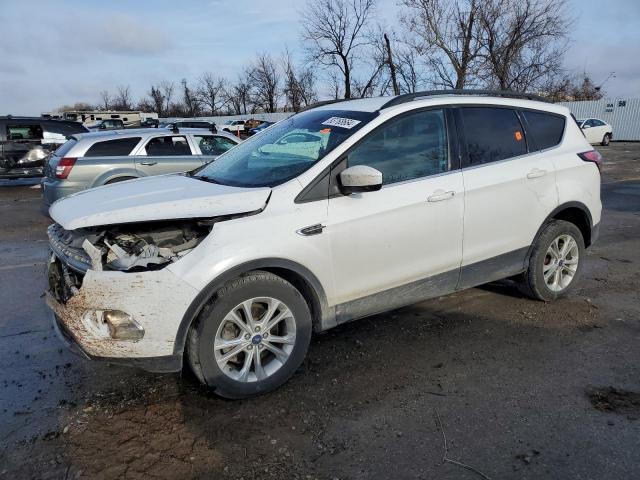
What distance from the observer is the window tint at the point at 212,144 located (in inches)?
369

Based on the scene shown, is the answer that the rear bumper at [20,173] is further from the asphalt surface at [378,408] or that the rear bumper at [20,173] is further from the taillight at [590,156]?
the taillight at [590,156]

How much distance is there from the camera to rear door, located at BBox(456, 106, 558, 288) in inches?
157

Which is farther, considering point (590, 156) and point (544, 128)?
point (590, 156)

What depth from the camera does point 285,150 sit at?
3.88m

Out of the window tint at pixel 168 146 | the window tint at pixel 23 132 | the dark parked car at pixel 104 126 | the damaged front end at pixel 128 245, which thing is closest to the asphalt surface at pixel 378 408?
the damaged front end at pixel 128 245

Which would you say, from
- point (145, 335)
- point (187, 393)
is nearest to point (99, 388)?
point (187, 393)

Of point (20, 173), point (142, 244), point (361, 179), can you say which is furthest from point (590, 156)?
point (20, 173)

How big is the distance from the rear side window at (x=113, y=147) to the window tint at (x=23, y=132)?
6313 mm

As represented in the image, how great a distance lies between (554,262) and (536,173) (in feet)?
3.04

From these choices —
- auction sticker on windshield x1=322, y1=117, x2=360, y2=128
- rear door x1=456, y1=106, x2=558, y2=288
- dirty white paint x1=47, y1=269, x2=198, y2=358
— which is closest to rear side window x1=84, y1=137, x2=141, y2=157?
auction sticker on windshield x1=322, y1=117, x2=360, y2=128

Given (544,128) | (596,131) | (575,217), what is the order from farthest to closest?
(596,131) → (575,217) → (544,128)

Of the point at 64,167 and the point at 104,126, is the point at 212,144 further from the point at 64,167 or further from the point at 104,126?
the point at 104,126

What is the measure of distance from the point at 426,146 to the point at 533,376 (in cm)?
182

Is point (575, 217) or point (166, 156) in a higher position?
point (166, 156)
